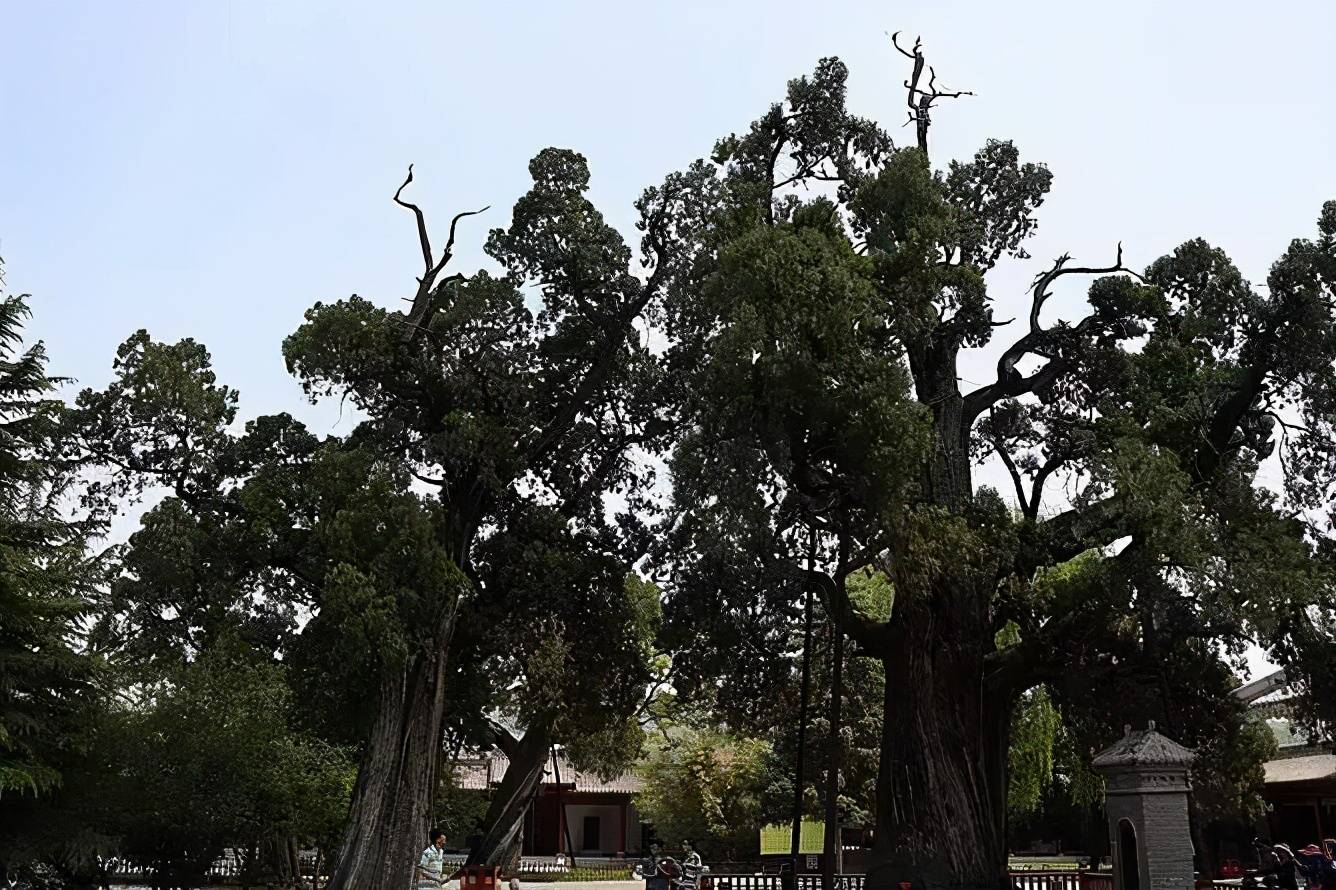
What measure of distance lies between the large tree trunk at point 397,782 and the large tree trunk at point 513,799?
4.75 metres

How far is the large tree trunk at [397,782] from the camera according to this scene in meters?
20.1

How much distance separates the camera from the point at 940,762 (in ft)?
65.3

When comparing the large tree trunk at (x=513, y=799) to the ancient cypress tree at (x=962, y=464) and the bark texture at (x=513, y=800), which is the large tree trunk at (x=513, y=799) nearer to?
the bark texture at (x=513, y=800)

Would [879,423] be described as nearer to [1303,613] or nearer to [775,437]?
[775,437]

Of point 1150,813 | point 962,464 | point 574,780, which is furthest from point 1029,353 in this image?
point 574,780

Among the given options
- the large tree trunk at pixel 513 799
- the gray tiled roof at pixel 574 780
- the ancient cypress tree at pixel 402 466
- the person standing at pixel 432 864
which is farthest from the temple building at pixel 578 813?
the person standing at pixel 432 864

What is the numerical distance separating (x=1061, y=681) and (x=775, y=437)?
6419mm

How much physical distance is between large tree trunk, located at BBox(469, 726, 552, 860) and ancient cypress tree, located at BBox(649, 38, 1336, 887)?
6.34m

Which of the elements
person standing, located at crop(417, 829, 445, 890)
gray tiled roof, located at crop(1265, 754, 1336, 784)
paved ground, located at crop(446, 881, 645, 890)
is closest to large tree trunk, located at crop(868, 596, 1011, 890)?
person standing, located at crop(417, 829, 445, 890)

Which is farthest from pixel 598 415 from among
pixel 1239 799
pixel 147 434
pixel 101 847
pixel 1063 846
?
pixel 1063 846

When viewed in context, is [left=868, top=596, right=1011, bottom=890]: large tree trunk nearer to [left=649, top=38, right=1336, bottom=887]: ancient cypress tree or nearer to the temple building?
[left=649, top=38, right=1336, bottom=887]: ancient cypress tree

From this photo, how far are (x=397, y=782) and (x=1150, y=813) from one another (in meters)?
12.1

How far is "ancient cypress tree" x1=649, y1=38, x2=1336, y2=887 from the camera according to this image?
1861 centimetres

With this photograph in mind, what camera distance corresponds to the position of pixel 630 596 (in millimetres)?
23406
